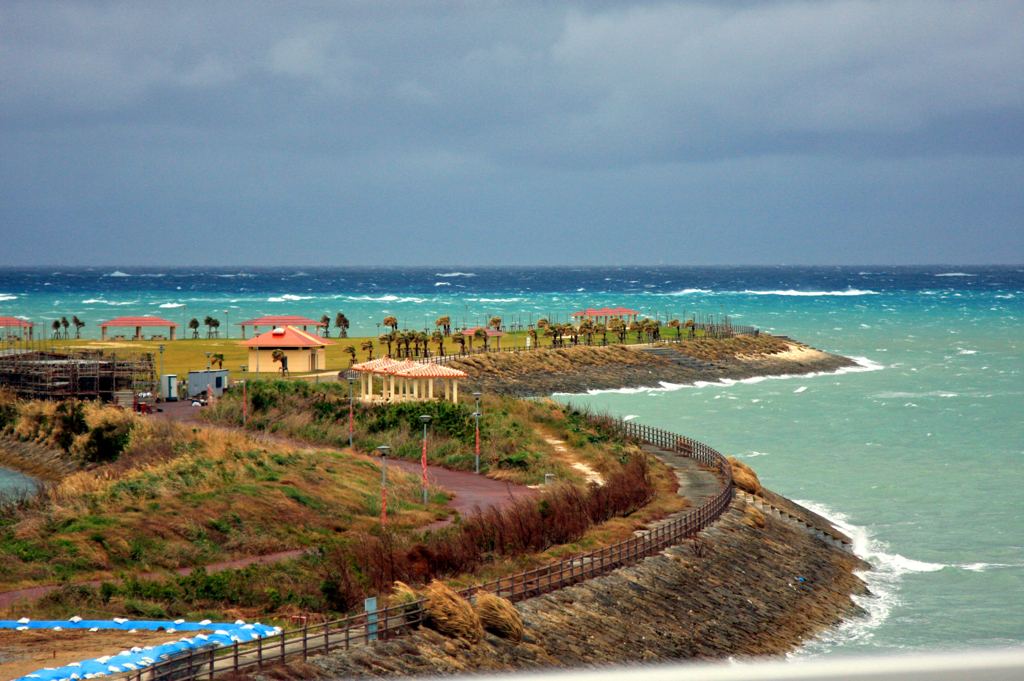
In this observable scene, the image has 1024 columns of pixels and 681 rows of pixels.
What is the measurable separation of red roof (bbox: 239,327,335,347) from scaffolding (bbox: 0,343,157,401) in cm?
926

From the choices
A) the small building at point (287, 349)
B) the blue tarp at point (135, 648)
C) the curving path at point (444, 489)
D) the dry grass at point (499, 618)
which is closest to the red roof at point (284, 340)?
the small building at point (287, 349)

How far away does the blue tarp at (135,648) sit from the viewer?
16.0 m

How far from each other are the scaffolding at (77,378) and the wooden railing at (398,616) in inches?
1401

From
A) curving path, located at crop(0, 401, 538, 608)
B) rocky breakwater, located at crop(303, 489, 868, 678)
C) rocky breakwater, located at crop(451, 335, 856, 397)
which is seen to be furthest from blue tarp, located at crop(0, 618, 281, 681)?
rocky breakwater, located at crop(451, 335, 856, 397)

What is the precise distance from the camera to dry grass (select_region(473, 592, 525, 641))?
20.2 metres

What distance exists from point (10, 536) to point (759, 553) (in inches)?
875

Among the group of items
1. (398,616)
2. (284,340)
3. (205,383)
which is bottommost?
(398,616)

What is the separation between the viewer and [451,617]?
19609mm

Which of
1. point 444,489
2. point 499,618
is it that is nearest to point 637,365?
point 444,489

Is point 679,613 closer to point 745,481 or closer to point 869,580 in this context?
point 869,580

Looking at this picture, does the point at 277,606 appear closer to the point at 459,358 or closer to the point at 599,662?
the point at 599,662

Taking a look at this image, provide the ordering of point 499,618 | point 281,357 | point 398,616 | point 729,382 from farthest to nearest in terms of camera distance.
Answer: point 729,382
point 281,357
point 499,618
point 398,616

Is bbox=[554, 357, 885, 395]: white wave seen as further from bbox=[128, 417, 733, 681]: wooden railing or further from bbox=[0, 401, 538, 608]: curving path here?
bbox=[128, 417, 733, 681]: wooden railing

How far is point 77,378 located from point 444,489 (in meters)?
28.1
